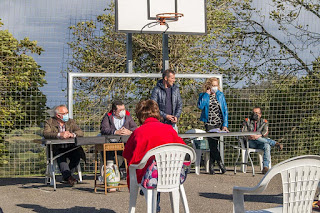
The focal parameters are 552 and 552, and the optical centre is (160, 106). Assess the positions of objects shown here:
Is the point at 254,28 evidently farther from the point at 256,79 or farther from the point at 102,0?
the point at 102,0

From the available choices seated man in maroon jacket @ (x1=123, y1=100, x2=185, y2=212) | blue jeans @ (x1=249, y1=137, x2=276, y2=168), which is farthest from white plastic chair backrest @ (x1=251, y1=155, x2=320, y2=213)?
blue jeans @ (x1=249, y1=137, x2=276, y2=168)

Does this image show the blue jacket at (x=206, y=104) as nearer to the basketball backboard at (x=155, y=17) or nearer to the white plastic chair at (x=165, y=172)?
the basketball backboard at (x=155, y=17)

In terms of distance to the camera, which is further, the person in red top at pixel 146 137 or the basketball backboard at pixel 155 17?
the basketball backboard at pixel 155 17

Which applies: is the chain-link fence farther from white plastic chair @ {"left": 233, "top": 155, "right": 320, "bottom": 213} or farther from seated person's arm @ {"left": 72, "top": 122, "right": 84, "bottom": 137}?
white plastic chair @ {"left": 233, "top": 155, "right": 320, "bottom": 213}

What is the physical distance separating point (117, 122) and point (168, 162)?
3.74 m

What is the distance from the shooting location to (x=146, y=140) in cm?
457

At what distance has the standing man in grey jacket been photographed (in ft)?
28.5

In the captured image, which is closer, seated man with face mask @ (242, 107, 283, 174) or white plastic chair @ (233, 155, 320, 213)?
white plastic chair @ (233, 155, 320, 213)

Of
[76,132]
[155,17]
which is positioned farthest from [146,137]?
[155,17]

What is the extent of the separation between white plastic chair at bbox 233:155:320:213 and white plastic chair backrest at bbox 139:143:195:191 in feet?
3.40

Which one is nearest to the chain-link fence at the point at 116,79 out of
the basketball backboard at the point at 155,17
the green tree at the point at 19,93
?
the green tree at the point at 19,93

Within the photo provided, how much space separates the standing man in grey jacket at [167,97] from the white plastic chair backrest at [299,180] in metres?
5.14

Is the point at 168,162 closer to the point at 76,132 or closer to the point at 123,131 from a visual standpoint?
the point at 123,131

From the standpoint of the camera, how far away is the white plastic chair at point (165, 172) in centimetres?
446
